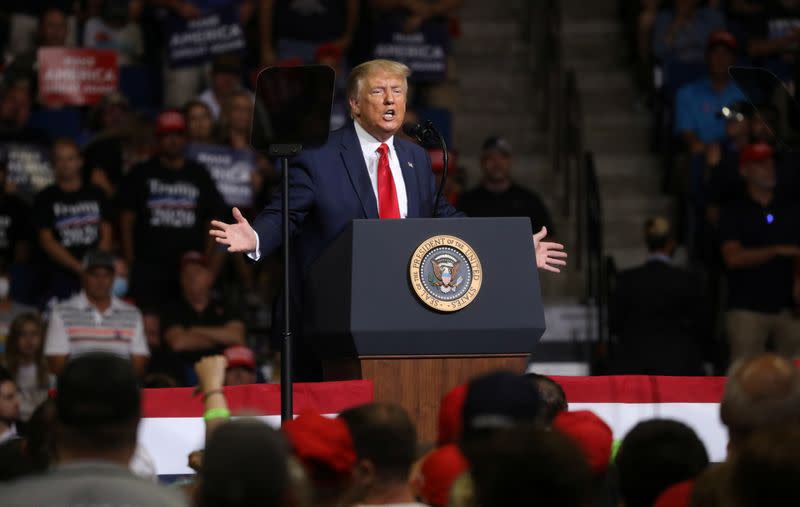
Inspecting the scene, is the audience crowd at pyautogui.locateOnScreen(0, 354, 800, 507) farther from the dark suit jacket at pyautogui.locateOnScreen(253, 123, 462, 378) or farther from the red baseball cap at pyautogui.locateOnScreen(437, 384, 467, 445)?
the dark suit jacket at pyautogui.locateOnScreen(253, 123, 462, 378)

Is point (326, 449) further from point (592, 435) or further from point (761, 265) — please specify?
point (761, 265)

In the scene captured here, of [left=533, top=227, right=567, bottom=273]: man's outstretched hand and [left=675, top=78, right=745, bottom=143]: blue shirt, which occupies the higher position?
[left=675, top=78, right=745, bottom=143]: blue shirt

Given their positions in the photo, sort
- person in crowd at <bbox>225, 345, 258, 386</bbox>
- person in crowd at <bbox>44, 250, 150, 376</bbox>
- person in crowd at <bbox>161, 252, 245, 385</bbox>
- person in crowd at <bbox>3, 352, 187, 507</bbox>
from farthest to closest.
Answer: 1. person in crowd at <bbox>161, 252, 245, 385</bbox>
2. person in crowd at <bbox>44, 250, 150, 376</bbox>
3. person in crowd at <bbox>225, 345, 258, 386</bbox>
4. person in crowd at <bbox>3, 352, 187, 507</bbox>

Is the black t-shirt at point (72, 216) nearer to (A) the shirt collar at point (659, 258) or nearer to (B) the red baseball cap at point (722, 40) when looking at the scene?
(A) the shirt collar at point (659, 258)

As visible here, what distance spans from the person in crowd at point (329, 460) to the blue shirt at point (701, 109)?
818 cm

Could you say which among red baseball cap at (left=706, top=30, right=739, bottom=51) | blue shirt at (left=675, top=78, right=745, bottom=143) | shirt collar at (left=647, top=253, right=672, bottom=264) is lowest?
shirt collar at (left=647, top=253, right=672, bottom=264)

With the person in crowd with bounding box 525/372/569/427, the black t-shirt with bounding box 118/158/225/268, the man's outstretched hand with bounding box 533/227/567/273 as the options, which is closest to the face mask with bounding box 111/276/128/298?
the black t-shirt with bounding box 118/158/225/268

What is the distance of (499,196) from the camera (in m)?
10.5

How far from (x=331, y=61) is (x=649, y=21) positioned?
8.55 ft

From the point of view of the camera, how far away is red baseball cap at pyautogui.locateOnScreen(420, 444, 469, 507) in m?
3.91

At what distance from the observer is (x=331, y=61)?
11883 mm

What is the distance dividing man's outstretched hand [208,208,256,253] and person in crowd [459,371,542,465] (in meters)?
1.79

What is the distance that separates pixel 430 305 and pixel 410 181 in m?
0.76

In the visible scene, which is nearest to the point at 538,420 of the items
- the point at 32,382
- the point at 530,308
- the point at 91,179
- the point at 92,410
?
the point at 92,410
